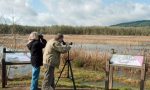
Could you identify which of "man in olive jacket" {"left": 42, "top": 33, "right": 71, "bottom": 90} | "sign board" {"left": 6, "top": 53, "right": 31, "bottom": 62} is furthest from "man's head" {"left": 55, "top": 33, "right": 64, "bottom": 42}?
"sign board" {"left": 6, "top": 53, "right": 31, "bottom": 62}

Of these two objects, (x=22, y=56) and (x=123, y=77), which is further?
(x=123, y=77)

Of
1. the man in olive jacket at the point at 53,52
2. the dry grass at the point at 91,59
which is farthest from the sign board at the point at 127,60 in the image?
the dry grass at the point at 91,59

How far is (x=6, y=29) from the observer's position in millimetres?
17406

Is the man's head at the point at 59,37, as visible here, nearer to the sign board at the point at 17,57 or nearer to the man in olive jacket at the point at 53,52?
the man in olive jacket at the point at 53,52

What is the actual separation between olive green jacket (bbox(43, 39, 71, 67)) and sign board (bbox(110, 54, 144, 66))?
2.42 meters

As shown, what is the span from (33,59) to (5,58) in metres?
2.23

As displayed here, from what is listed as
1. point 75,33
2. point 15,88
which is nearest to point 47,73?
point 15,88

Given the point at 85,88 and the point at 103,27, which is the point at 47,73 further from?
the point at 103,27

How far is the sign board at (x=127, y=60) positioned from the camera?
12.1m

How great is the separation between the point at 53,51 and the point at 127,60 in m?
2.78

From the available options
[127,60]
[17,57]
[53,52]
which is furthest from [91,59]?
[53,52]

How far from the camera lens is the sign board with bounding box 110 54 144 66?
12.1 metres

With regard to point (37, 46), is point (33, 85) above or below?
below

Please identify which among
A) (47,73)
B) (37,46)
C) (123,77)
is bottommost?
(123,77)
